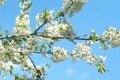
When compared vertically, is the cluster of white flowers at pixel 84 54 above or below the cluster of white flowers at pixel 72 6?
below

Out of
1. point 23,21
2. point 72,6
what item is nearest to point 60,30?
point 72,6

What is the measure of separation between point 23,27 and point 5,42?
980mm

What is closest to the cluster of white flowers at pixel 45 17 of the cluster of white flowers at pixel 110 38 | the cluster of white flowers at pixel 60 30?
the cluster of white flowers at pixel 60 30

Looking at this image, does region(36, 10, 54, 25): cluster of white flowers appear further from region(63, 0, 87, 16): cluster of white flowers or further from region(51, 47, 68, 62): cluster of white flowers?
region(51, 47, 68, 62): cluster of white flowers

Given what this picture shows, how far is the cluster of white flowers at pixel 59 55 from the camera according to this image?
48.0ft

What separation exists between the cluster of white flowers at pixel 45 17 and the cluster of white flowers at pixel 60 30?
23 cm

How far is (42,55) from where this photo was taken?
15508mm

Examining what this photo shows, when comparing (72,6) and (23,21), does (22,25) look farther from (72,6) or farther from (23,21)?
(72,6)

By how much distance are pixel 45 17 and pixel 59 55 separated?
150cm

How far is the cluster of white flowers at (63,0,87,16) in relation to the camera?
1323cm

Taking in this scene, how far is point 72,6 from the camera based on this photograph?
1341 cm

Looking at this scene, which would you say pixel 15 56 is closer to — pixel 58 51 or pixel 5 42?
pixel 5 42

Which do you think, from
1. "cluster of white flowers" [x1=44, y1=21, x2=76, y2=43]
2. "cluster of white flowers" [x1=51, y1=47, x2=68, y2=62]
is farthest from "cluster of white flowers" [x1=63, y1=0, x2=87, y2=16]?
"cluster of white flowers" [x1=51, y1=47, x2=68, y2=62]

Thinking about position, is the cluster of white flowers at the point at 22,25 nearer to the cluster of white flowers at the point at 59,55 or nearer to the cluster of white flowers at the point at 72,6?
the cluster of white flowers at the point at 59,55
